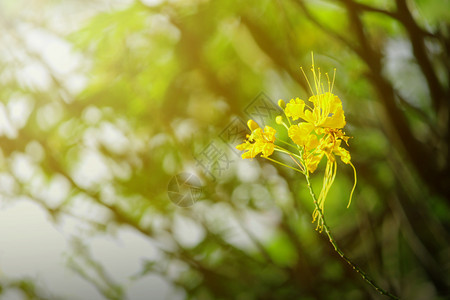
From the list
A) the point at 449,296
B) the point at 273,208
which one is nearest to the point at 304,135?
the point at 273,208

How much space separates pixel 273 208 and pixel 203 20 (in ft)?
1.53

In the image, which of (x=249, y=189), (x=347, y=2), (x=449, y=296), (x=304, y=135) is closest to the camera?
(x=304, y=135)

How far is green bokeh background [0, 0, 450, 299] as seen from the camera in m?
0.80

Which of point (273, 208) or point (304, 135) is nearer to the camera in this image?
point (304, 135)

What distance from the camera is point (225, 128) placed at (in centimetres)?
89

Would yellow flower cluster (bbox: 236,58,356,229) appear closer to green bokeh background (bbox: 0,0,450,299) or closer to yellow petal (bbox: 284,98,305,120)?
yellow petal (bbox: 284,98,305,120)

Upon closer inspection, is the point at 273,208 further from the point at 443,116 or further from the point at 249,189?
the point at 443,116

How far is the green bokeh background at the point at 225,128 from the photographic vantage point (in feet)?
2.63

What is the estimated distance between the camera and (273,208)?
879 millimetres

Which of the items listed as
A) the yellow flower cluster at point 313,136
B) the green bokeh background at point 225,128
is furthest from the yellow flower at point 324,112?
the green bokeh background at point 225,128

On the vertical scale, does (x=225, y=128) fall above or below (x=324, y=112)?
above

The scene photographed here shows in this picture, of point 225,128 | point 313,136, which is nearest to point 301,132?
point 313,136

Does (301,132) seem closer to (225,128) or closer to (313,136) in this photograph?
(313,136)

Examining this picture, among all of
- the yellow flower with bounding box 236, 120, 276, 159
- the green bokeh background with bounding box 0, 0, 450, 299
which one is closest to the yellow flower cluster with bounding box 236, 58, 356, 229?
the yellow flower with bounding box 236, 120, 276, 159
